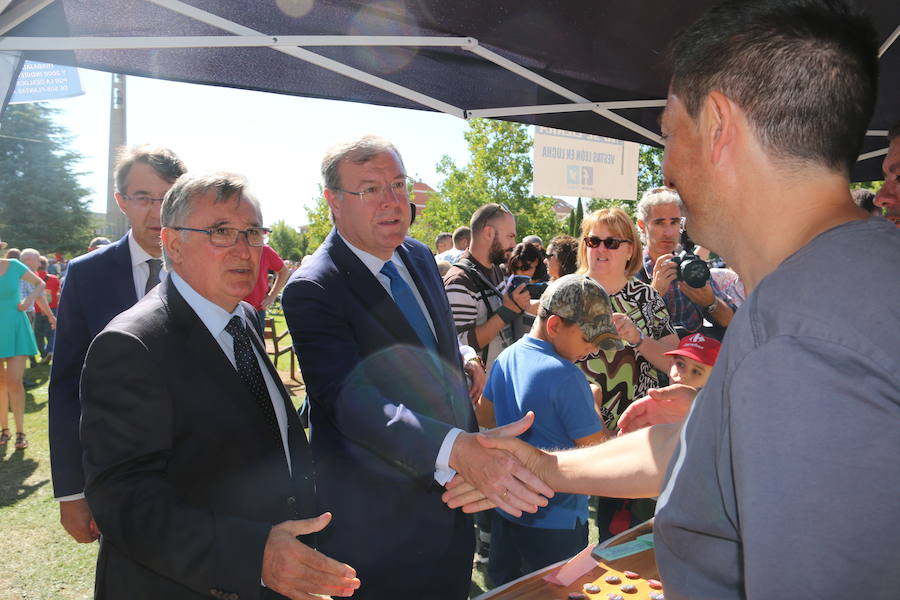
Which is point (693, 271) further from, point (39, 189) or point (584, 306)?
point (39, 189)

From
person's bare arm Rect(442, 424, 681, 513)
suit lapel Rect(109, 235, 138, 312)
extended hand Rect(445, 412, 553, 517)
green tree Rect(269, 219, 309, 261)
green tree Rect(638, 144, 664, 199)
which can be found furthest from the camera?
green tree Rect(269, 219, 309, 261)

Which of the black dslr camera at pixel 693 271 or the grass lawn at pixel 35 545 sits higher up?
the black dslr camera at pixel 693 271

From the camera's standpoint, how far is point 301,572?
5.27ft

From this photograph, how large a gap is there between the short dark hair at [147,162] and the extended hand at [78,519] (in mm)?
1308

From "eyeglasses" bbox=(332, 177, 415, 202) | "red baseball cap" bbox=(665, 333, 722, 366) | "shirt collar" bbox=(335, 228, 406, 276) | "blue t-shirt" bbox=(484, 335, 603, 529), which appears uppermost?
"eyeglasses" bbox=(332, 177, 415, 202)

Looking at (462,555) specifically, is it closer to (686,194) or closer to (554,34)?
(686,194)

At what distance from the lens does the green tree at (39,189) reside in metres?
40.1

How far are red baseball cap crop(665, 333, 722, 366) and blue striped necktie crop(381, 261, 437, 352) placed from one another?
54.2 inches

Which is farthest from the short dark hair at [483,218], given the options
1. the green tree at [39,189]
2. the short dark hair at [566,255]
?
the green tree at [39,189]

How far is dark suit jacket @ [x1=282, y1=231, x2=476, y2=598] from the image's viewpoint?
7.17ft

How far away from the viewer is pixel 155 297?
192 cm

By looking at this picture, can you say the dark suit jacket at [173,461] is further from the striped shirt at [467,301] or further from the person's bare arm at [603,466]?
the striped shirt at [467,301]

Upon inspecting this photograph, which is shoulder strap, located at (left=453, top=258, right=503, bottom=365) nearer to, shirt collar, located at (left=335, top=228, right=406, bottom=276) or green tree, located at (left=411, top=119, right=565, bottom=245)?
shirt collar, located at (left=335, top=228, right=406, bottom=276)

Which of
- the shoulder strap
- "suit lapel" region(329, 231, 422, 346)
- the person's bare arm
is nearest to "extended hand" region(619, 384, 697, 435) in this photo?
the person's bare arm
